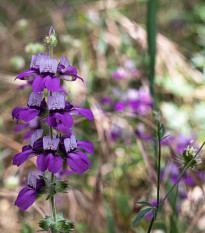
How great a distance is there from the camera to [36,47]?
6.11ft

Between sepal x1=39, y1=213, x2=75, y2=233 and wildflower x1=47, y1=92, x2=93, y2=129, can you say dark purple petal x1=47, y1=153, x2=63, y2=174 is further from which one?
sepal x1=39, y1=213, x2=75, y2=233

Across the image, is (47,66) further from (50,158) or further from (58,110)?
(50,158)

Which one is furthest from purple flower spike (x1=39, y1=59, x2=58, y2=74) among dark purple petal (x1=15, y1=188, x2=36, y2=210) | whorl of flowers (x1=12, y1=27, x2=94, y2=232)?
dark purple petal (x1=15, y1=188, x2=36, y2=210)

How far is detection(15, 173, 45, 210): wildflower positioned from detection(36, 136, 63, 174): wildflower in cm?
10

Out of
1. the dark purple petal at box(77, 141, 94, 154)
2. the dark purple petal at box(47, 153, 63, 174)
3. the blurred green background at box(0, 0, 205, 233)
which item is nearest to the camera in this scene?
the dark purple petal at box(47, 153, 63, 174)

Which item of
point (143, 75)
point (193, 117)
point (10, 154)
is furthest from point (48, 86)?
point (143, 75)

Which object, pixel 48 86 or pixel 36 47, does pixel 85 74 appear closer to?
pixel 36 47

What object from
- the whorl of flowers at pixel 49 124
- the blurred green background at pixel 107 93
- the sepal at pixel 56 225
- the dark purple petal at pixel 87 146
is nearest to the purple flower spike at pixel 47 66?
the whorl of flowers at pixel 49 124

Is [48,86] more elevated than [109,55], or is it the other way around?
[109,55]

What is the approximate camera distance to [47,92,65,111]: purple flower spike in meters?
1.07

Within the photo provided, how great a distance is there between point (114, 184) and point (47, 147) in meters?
1.19

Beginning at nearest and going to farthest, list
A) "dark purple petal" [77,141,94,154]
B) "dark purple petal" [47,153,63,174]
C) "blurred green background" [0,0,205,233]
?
"dark purple petal" [47,153,63,174] < "dark purple petal" [77,141,94,154] < "blurred green background" [0,0,205,233]

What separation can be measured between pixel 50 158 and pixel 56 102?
0.56 ft

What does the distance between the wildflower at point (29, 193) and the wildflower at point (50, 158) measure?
10 cm
